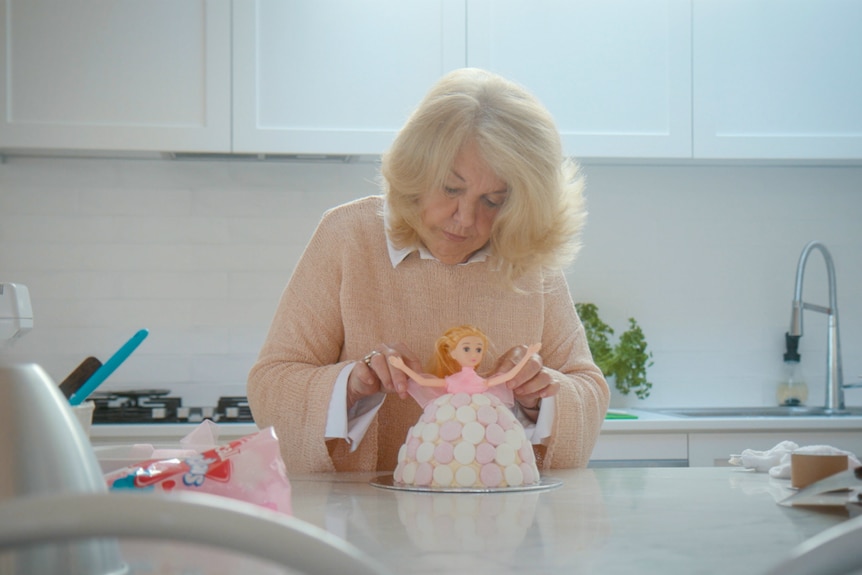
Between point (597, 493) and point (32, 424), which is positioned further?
point (597, 493)

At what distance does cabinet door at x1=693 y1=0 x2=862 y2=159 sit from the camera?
2871 mm

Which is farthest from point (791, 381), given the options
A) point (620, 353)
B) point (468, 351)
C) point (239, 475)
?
point (239, 475)

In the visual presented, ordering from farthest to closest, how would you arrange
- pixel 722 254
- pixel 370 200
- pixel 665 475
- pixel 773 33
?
pixel 722 254 < pixel 773 33 < pixel 370 200 < pixel 665 475

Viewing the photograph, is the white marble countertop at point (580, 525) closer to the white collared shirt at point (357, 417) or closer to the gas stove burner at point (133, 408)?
the white collared shirt at point (357, 417)

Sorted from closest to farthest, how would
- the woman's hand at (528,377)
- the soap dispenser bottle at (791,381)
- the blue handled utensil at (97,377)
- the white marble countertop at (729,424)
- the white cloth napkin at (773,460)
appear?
1. the blue handled utensil at (97,377)
2. the white cloth napkin at (773,460)
3. the woman's hand at (528,377)
4. the white marble countertop at (729,424)
5. the soap dispenser bottle at (791,381)

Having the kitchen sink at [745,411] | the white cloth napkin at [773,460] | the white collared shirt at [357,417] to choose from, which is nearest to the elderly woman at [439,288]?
the white collared shirt at [357,417]

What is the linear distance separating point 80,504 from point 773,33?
2928 mm

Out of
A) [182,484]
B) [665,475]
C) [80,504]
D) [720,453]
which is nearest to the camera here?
[80,504]

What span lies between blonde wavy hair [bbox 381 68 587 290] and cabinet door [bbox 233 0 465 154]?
1.09 meters

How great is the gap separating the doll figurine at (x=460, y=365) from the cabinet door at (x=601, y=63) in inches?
63.0

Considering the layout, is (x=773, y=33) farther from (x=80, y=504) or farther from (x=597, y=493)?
(x=80, y=504)

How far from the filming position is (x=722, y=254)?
3.22 meters

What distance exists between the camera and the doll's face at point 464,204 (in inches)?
61.0

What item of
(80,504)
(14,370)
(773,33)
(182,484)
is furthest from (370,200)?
(773,33)
